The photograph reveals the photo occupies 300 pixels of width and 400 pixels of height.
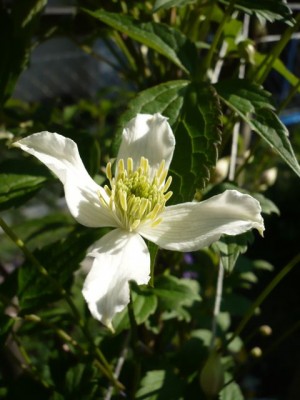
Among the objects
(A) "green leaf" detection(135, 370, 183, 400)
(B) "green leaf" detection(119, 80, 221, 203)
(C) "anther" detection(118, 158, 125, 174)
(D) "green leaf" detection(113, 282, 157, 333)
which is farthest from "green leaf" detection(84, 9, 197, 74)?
(A) "green leaf" detection(135, 370, 183, 400)

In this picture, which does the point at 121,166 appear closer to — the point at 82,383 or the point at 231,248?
the point at 231,248

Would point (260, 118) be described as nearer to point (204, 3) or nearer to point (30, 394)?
point (204, 3)

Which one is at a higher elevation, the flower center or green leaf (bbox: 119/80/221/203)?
green leaf (bbox: 119/80/221/203)

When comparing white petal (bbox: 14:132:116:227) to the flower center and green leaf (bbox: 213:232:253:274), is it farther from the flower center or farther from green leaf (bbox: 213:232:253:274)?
green leaf (bbox: 213:232:253:274)

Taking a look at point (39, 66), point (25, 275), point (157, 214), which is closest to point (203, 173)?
point (157, 214)

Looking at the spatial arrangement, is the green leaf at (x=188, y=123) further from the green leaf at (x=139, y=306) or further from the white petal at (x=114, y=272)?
the green leaf at (x=139, y=306)

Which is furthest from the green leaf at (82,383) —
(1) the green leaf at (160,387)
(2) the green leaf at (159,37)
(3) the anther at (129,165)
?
(2) the green leaf at (159,37)
